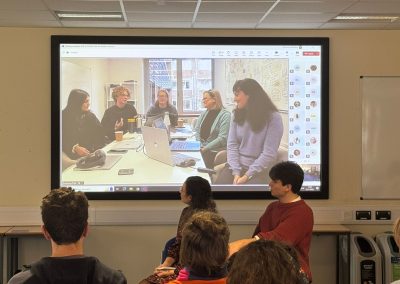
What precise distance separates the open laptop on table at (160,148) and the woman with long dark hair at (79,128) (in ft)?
1.39

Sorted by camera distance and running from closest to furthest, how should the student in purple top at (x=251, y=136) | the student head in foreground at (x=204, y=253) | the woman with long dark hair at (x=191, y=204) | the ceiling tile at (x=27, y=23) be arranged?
the student head in foreground at (x=204, y=253) < the woman with long dark hair at (x=191, y=204) < the ceiling tile at (x=27, y=23) < the student in purple top at (x=251, y=136)

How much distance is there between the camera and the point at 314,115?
4.97 meters

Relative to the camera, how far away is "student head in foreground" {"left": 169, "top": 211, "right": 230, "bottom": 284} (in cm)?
196

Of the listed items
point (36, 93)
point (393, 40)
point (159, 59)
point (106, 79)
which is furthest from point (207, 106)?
point (393, 40)

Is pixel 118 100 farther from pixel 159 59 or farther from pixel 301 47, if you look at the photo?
pixel 301 47

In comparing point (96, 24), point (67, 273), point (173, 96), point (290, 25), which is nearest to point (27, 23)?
point (96, 24)

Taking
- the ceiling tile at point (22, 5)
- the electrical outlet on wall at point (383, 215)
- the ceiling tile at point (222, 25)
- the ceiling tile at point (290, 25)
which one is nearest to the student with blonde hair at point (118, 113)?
the ceiling tile at point (222, 25)

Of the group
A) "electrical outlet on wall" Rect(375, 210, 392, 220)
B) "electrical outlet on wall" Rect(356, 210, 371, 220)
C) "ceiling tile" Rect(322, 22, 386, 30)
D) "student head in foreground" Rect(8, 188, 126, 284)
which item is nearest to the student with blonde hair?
"ceiling tile" Rect(322, 22, 386, 30)

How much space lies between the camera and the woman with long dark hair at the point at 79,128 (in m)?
4.85

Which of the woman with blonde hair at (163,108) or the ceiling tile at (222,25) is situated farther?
the woman with blonde hair at (163,108)

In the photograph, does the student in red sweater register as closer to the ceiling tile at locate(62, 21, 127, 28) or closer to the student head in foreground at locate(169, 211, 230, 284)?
the student head in foreground at locate(169, 211, 230, 284)

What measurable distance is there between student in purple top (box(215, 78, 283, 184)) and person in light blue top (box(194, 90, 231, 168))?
0.23ft

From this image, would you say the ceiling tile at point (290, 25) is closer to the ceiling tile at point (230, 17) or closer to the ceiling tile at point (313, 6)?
the ceiling tile at point (230, 17)

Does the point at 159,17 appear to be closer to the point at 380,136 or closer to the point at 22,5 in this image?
the point at 22,5
